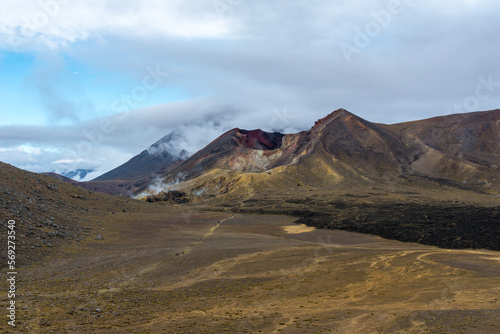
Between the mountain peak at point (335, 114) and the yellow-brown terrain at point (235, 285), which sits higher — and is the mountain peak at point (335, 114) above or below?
above

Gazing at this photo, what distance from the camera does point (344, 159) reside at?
152750 mm

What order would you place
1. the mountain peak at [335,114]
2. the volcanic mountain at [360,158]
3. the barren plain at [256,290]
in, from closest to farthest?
the barren plain at [256,290] < the volcanic mountain at [360,158] < the mountain peak at [335,114]

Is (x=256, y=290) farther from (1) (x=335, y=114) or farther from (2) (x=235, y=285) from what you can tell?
(1) (x=335, y=114)

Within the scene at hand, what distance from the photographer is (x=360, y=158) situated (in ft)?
508

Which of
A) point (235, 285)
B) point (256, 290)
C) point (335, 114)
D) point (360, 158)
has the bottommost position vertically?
point (256, 290)

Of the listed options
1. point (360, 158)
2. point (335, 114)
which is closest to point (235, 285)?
point (360, 158)

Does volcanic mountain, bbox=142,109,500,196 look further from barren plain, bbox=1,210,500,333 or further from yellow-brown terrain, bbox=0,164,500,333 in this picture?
barren plain, bbox=1,210,500,333

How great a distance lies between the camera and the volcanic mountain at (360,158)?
13375 centimetres

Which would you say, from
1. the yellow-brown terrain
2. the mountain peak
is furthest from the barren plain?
the mountain peak

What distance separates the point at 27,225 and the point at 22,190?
61.0 ft

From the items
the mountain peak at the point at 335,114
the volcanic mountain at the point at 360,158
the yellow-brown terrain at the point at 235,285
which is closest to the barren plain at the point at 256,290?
the yellow-brown terrain at the point at 235,285

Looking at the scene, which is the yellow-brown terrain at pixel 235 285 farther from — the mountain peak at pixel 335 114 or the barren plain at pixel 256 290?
the mountain peak at pixel 335 114

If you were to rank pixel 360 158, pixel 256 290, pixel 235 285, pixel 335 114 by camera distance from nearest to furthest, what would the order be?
pixel 256 290 < pixel 235 285 < pixel 360 158 < pixel 335 114

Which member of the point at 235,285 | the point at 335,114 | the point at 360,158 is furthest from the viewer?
the point at 335,114
